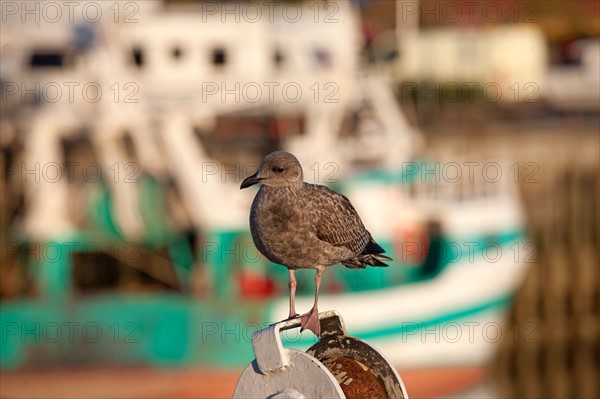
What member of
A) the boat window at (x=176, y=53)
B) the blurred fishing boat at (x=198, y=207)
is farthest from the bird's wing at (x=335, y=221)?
the boat window at (x=176, y=53)

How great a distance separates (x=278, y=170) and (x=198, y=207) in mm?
19687

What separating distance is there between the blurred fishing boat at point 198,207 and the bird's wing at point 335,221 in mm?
16990

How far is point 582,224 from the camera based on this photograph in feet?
104

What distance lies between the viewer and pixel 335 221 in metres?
5.71

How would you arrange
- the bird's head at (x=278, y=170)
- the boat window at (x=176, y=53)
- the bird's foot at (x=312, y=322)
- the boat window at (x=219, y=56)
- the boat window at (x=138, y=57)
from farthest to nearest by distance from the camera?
the boat window at (x=138, y=57), the boat window at (x=219, y=56), the boat window at (x=176, y=53), the bird's head at (x=278, y=170), the bird's foot at (x=312, y=322)

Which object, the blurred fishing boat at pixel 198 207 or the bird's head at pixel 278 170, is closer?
the bird's head at pixel 278 170

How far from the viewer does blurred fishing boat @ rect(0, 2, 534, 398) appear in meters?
24.2

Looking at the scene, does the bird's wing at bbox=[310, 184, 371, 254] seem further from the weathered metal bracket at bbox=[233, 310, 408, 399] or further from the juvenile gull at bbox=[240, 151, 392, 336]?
the weathered metal bracket at bbox=[233, 310, 408, 399]

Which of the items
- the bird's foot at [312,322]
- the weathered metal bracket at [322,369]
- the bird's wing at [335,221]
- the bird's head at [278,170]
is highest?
the bird's head at [278,170]

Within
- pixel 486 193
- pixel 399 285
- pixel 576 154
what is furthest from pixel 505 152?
Answer: pixel 399 285

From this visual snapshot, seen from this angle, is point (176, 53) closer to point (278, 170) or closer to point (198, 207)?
point (198, 207)

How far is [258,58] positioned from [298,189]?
21879 mm

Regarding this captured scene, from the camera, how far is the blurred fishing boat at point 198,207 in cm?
2417

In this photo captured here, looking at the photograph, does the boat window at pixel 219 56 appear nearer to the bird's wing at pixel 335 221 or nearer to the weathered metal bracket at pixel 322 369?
the bird's wing at pixel 335 221
